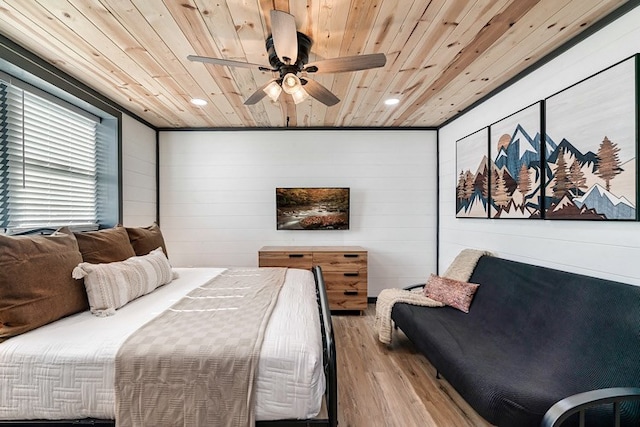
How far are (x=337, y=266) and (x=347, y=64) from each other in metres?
2.50

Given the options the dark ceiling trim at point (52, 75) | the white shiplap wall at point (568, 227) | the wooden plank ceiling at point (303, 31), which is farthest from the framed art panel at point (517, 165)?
the dark ceiling trim at point (52, 75)

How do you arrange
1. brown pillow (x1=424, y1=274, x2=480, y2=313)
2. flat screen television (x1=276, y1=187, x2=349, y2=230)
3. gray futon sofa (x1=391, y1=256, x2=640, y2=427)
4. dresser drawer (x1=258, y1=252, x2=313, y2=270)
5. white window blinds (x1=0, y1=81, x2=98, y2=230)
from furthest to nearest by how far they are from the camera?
flat screen television (x1=276, y1=187, x2=349, y2=230)
dresser drawer (x1=258, y1=252, x2=313, y2=270)
brown pillow (x1=424, y1=274, x2=480, y2=313)
white window blinds (x1=0, y1=81, x2=98, y2=230)
gray futon sofa (x1=391, y1=256, x2=640, y2=427)

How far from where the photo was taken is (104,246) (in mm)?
2238

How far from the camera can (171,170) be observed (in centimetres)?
416

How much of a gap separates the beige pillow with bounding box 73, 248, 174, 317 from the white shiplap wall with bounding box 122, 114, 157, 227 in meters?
1.40

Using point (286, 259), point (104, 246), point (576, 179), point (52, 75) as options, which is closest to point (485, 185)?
point (576, 179)

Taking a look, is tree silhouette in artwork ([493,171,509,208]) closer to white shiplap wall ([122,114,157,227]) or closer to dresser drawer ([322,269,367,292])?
dresser drawer ([322,269,367,292])

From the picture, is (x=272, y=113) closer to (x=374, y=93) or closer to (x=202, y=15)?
(x=374, y=93)

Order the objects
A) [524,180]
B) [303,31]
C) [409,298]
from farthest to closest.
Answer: [409,298] < [524,180] < [303,31]

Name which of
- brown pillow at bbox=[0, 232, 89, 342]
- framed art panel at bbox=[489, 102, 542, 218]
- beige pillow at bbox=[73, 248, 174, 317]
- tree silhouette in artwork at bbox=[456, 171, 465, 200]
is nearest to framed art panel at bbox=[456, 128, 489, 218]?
tree silhouette in artwork at bbox=[456, 171, 465, 200]

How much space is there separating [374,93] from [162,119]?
264 cm

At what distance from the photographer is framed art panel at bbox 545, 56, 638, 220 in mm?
1688

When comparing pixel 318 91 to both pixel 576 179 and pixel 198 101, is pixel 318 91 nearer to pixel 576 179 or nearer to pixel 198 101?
pixel 198 101

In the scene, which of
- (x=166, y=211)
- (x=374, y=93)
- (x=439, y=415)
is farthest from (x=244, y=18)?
(x=166, y=211)
